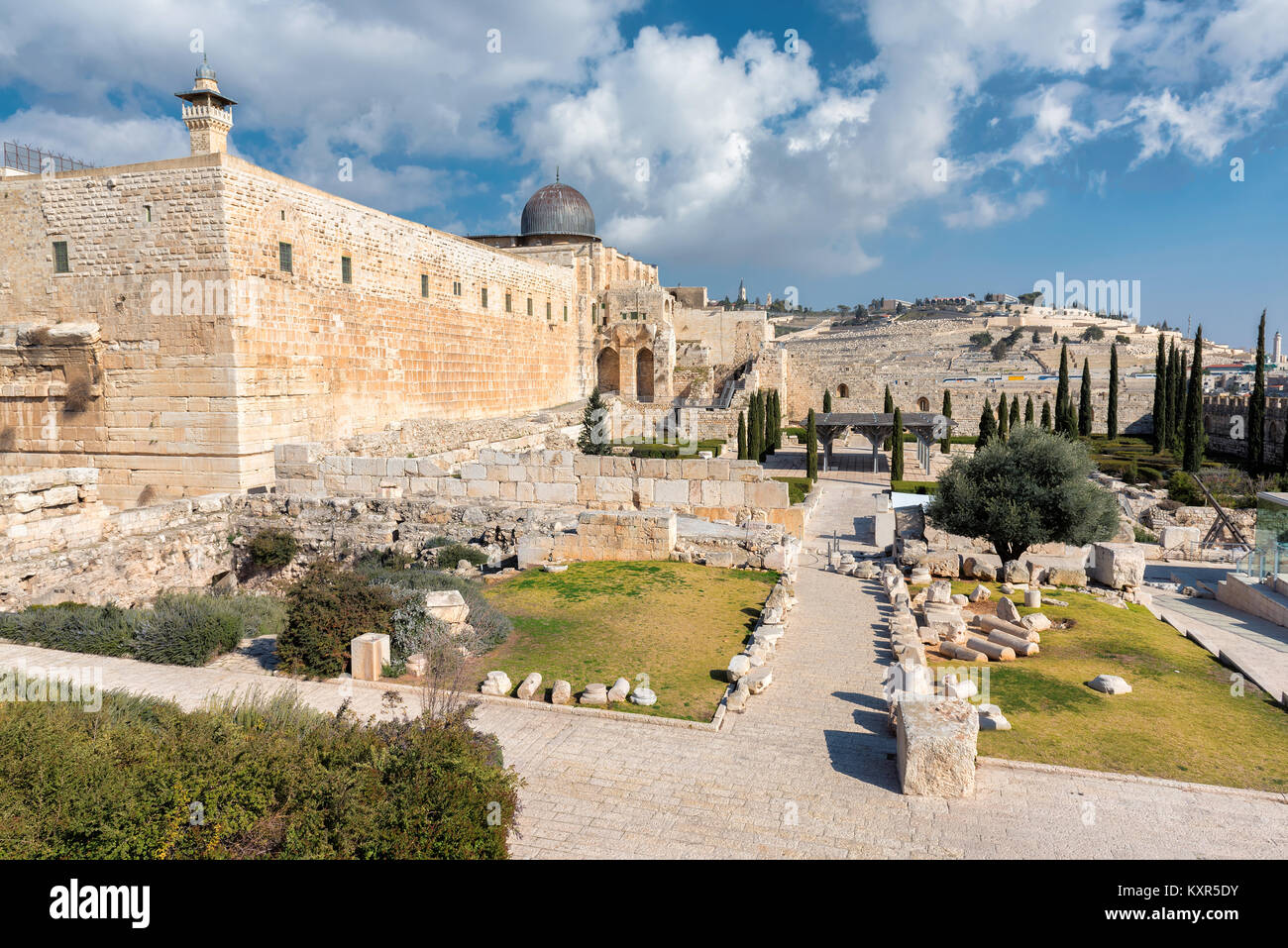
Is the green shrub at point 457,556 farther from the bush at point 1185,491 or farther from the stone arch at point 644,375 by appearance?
the stone arch at point 644,375

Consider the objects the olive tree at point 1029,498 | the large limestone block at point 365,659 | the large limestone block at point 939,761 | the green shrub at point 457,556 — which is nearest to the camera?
the large limestone block at point 939,761

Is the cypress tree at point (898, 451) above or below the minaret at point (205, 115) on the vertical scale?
below

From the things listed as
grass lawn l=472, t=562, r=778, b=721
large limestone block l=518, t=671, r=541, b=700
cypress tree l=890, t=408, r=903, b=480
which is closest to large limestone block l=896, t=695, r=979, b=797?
grass lawn l=472, t=562, r=778, b=721

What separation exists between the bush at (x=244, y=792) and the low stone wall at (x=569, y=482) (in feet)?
28.1

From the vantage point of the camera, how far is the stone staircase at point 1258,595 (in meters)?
10.8

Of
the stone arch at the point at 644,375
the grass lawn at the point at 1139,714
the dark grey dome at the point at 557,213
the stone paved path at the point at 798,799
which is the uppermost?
the dark grey dome at the point at 557,213

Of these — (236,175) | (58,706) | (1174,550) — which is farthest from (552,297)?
(58,706)

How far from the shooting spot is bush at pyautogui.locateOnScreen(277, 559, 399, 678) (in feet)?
22.6

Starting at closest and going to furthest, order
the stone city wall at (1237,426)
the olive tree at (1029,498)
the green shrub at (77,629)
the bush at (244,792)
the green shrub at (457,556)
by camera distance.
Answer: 1. the bush at (244,792)
2. the green shrub at (77,629)
3. the green shrub at (457,556)
4. the olive tree at (1029,498)
5. the stone city wall at (1237,426)

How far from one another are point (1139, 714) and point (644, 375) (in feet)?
111

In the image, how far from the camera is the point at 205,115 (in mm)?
14641

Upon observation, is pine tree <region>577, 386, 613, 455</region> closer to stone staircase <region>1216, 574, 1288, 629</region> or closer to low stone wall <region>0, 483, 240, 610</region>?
low stone wall <region>0, 483, 240, 610</region>

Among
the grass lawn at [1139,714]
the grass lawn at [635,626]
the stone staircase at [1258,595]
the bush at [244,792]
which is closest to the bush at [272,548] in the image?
the grass lawn at [635,626]

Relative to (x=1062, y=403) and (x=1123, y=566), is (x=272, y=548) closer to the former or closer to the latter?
(x=1123, y=566)
